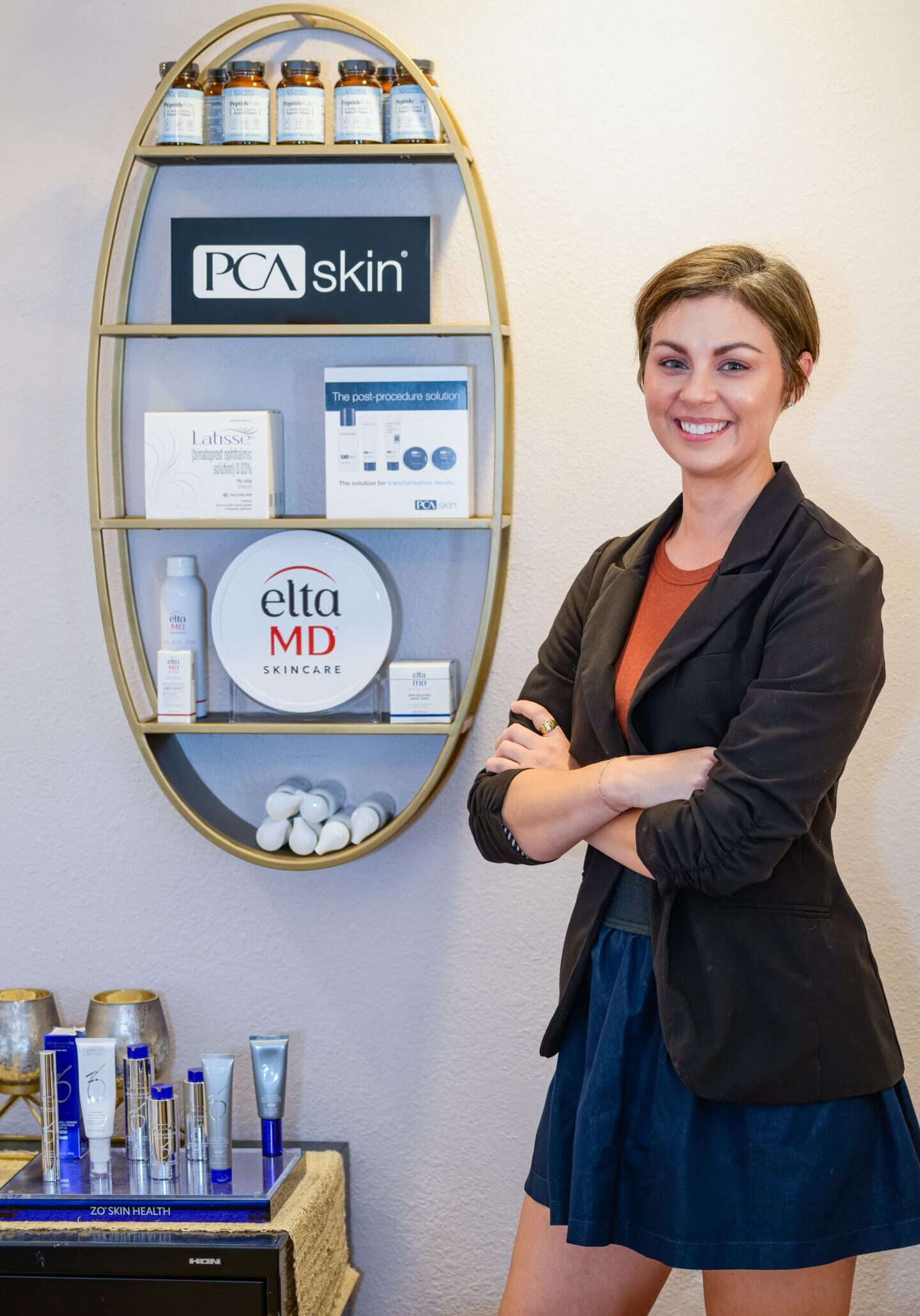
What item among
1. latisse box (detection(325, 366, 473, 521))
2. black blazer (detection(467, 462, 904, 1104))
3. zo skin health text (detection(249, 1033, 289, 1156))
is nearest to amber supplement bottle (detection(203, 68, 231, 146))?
latisse box (detection(325, 366, 473, 521))

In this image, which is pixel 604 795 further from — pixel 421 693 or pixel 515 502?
pixel 515 502

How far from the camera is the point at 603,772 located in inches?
55.0

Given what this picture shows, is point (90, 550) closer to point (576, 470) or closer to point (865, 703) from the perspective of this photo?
point (576, 470)

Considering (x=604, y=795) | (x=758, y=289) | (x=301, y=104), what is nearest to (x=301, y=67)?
(x=301, y=104)

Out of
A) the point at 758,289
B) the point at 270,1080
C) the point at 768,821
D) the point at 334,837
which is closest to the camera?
the point at 768,821

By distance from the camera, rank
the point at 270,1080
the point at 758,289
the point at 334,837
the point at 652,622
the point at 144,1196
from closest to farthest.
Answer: the point at 758,289
the point at 652,622
the point at 144,1196
the point at 270,1080
the point at 334,837

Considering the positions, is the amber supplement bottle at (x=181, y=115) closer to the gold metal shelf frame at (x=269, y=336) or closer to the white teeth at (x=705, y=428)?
the gold metal shelf frame at (x=269, y=336)

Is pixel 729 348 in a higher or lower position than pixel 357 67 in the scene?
lower

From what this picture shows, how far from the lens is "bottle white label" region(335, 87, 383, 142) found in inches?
77.8

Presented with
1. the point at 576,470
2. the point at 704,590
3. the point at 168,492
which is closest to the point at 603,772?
the point at 704,590

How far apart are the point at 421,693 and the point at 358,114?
88 cm

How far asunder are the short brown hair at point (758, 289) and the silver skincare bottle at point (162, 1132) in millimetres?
1282

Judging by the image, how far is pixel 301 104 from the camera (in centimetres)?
198

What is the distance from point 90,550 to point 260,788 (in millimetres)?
486
